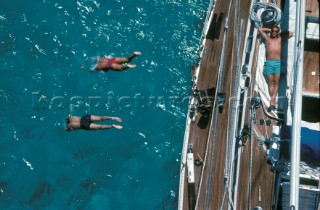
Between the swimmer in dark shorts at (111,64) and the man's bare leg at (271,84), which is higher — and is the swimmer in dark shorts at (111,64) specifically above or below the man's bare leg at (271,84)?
above

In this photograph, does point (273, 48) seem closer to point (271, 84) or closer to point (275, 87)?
point (271, 84)

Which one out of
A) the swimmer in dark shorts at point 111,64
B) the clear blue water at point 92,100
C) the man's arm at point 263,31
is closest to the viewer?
the man's arm at point 263,31

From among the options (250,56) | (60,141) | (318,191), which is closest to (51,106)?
(60,141)

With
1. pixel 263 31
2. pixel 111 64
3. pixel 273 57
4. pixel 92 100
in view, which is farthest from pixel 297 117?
pixel 92 100

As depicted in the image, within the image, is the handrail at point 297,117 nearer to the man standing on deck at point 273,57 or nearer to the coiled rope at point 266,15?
the man standing on deck at point 273,57

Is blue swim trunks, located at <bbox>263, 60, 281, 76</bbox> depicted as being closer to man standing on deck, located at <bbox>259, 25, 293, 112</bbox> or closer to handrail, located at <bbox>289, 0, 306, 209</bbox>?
man standing on deck, located at <bbox>259, 25, 293, 112</bbox>

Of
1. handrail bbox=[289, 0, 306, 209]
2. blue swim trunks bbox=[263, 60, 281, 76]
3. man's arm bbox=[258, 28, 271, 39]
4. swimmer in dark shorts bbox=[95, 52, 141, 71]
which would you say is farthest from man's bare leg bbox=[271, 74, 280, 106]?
swimmer in dark shorts bbox=[95, 52, 141, 71]

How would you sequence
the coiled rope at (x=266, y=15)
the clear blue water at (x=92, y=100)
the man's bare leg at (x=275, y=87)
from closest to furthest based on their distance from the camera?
the man's bare leg at (x=275, y=87), the coiled rope at (x=266, y=15), the clear blue water at (x=92, y=100)

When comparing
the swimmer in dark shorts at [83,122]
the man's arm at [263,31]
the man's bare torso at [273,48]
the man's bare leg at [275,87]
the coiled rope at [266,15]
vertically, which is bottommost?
the swimmer in dark shorts at [83,122]

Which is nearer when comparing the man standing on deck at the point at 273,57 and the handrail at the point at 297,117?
the handrail at the point at 297,117

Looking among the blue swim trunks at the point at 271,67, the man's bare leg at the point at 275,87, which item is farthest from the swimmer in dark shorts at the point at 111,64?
the man's bare leg at the point at 275,87
